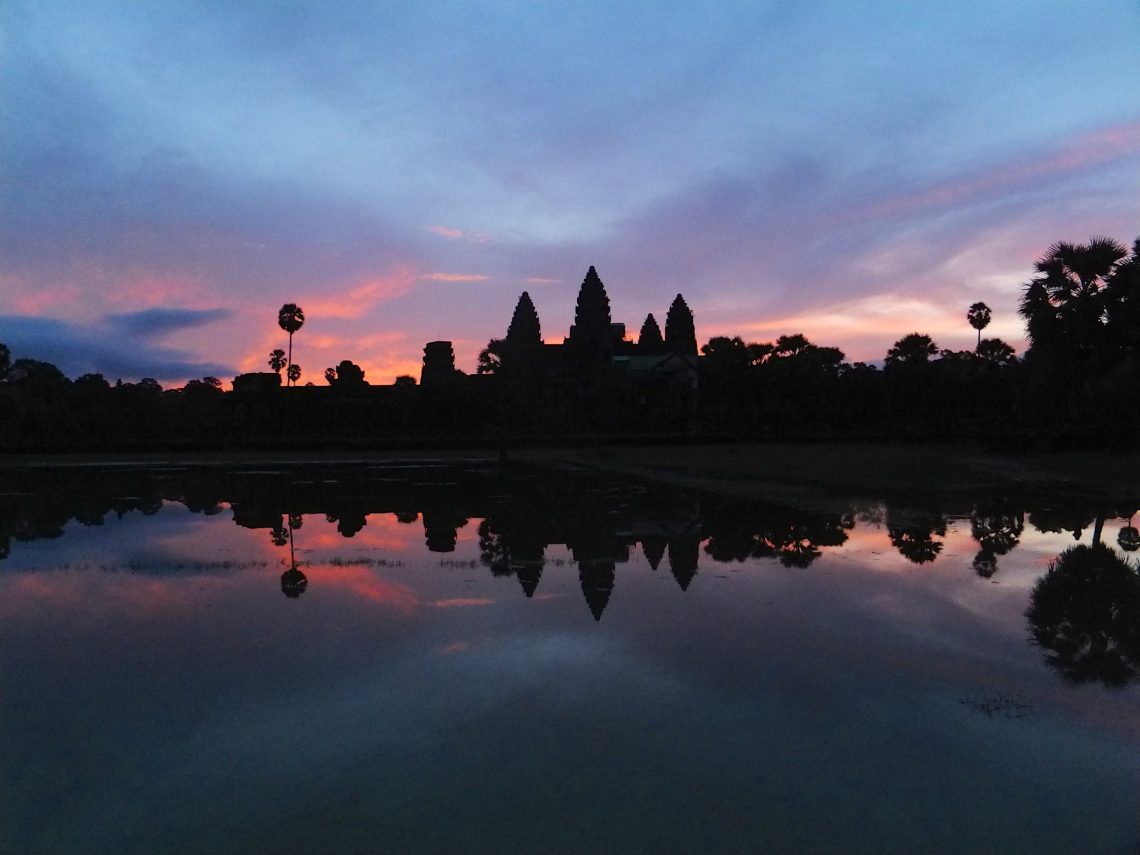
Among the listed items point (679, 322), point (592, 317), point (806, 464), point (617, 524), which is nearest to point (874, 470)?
point (806, 464)

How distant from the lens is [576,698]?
22.0 ft

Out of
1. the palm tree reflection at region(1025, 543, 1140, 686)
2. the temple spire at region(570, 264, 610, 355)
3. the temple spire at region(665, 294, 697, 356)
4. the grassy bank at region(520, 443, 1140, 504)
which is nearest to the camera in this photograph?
the palm tree reflection at region(1025, 543, 1140, 686)

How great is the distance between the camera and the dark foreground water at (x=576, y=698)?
4707mm

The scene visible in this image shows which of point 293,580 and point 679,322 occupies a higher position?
point 679,322

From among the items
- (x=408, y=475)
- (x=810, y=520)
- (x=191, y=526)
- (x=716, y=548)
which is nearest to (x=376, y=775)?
(x=716, y=548)

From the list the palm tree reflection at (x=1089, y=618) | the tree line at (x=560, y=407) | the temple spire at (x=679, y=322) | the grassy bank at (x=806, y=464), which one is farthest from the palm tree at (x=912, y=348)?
the palm tree reflection at (x=1089, y=618)

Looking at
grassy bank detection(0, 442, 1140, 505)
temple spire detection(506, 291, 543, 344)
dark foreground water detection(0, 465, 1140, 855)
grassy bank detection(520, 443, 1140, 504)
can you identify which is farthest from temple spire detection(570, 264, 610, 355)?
dark foreground water detection(0, 465, 1140, 855)

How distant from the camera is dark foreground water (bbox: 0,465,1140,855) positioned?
471 centimetres

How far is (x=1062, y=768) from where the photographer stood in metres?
5.34

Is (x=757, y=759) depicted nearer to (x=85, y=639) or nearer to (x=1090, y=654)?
(x=1090, y=654)

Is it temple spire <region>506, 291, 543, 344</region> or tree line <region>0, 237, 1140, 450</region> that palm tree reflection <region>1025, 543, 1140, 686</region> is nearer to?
tree line <region>0, 237, 1140, 450</region>

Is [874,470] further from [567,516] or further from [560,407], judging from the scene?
[560,407]

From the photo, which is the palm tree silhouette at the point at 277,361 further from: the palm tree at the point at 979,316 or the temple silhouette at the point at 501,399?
the palm tree at the point at 979,316

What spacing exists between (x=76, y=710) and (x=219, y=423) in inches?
2154
